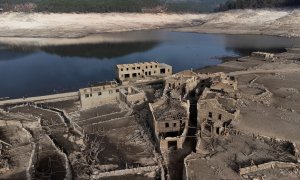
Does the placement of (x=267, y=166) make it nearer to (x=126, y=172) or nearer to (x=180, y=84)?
(x=126, y=172)

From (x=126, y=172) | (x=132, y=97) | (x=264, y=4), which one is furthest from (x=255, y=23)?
(x=126, y=172)

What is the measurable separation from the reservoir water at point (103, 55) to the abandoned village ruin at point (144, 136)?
14792mm

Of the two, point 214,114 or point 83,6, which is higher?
point 83,6

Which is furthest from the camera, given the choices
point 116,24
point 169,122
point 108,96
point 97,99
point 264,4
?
point 264,4

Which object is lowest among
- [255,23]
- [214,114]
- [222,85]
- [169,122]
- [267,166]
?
[267,166]

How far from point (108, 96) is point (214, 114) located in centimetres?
1701

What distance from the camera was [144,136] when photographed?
38.8 metres

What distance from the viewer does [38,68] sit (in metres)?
79.2

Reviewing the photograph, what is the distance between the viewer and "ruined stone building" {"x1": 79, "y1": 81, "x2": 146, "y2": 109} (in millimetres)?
48469

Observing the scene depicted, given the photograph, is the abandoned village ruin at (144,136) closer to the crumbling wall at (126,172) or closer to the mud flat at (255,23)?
the crumbling wall at (126,172)

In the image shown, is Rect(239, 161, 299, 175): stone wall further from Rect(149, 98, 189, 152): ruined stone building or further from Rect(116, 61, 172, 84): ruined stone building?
Rect(116, 61, 172, 84): ruined stone building

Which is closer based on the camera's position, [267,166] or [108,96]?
[267,166]

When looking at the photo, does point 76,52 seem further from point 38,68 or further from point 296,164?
point 296,164

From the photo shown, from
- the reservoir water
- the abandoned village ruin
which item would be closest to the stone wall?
the abandoned village ruin
